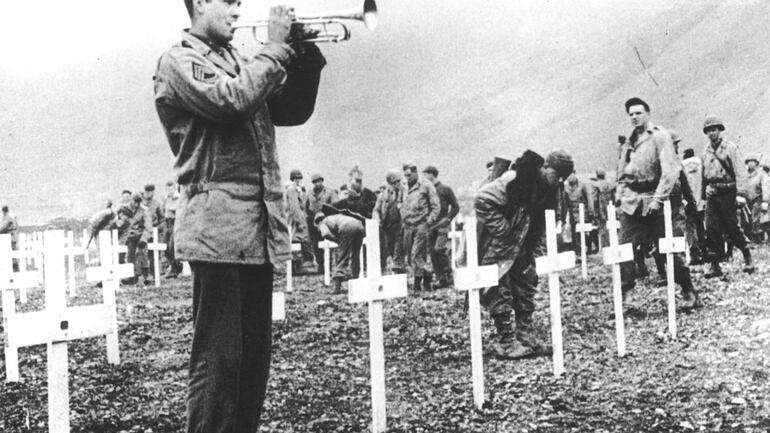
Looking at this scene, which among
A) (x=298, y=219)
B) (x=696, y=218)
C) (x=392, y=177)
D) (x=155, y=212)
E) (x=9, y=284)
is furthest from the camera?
(x=155, y=212)

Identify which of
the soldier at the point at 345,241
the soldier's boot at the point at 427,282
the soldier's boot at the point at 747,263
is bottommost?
the soldier's boot at the point at 427,282

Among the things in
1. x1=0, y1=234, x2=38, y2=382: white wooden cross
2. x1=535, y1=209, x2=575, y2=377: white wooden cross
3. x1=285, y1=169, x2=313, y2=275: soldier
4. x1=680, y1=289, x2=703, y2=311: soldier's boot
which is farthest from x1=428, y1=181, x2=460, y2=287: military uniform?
x1=0, y1=234, x2=38, y2=382: white wooden cross

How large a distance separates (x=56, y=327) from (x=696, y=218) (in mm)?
11328

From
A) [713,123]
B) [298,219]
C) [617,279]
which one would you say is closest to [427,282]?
[298,219]

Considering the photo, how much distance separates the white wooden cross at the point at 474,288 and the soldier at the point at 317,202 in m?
10.7

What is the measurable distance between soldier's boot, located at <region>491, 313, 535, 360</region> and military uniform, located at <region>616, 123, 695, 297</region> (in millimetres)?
2133

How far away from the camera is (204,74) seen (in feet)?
8.65

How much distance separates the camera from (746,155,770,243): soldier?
1767cm

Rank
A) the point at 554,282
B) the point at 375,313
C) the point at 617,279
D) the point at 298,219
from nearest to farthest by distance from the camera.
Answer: the point at 375,313 < the point at 554,282 < the point at 617,279 < the point at 298,219

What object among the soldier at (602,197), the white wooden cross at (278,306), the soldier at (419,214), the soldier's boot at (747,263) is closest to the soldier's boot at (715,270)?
the soldier's boot at (747,263)

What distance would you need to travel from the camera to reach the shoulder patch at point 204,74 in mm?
2623

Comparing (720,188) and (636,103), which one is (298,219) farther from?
(636,103)

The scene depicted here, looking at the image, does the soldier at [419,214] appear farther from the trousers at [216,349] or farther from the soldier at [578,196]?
the trousers at [216,349]

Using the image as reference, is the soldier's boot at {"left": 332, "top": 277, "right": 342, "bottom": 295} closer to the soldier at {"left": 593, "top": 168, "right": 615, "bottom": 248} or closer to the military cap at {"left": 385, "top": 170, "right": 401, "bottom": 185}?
the military cap at {"left": 385, "top": 170, "right": 401, "bottom": 185}
